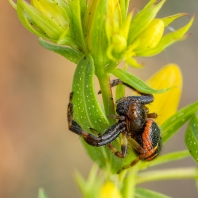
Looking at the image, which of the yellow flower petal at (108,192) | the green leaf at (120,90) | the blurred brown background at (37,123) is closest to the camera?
the yellow flower petal at (108,192)

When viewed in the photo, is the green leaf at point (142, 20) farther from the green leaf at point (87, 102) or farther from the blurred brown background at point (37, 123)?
the blurred brown background at point (37, 123)

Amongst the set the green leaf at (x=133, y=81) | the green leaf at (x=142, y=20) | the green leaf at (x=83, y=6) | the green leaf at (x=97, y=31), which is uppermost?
the green leaf at (x=83, y=6)

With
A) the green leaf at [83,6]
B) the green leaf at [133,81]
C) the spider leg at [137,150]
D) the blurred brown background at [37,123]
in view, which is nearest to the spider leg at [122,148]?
the spider leg at [137,150]

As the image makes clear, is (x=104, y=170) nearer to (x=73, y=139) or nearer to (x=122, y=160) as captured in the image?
(x=122, y=160)

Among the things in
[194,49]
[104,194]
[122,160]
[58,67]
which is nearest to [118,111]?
[122,160]

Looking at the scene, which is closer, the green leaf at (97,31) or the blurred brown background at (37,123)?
the green leaf at (97,31)

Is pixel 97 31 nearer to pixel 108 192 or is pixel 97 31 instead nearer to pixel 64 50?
pixel 64 50

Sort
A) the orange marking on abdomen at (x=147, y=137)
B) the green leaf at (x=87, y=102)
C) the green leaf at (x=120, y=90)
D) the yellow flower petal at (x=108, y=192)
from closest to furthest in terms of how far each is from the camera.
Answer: the yellow flower petal at (x=108, y=192) → the green leaf at (x=87, y=102) → the orange marking on abdomen at (x=147, y=137) → the green leaf at (x=120, y=90)
